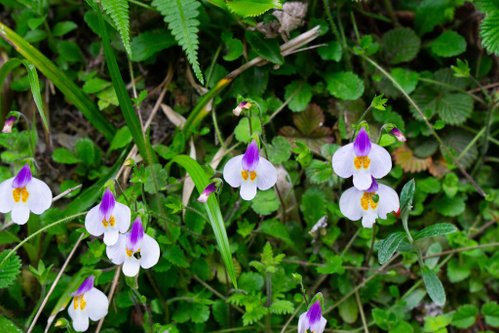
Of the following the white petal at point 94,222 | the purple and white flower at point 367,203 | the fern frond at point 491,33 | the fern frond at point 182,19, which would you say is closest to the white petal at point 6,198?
the white petal at point 94,222

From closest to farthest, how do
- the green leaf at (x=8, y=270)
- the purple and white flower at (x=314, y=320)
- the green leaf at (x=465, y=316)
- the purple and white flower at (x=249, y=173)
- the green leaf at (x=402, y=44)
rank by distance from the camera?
the purple and white flower at (x=314, y=320)
the purple and white flower at (x=249, y=173)
the green leaf at (x=8, y=270)
the green leaf at (x=465, y=316)
the green leaf at (x=402, y=44)

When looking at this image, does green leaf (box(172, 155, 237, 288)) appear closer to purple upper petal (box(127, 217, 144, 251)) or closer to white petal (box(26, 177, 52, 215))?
purple upper petal (box(127, 217, 144, 251))

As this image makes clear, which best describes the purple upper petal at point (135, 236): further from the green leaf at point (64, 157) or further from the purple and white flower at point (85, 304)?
the green leaf at point (64, 157)

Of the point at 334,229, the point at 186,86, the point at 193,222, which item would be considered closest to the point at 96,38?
the point at 186,86

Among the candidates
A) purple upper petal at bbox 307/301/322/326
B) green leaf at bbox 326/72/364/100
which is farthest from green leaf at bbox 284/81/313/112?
purple upper petal at bbox 307/301/322/326

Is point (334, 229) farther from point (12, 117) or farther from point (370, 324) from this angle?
point (12, 117)

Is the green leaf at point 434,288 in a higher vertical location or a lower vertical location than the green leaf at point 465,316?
higher
